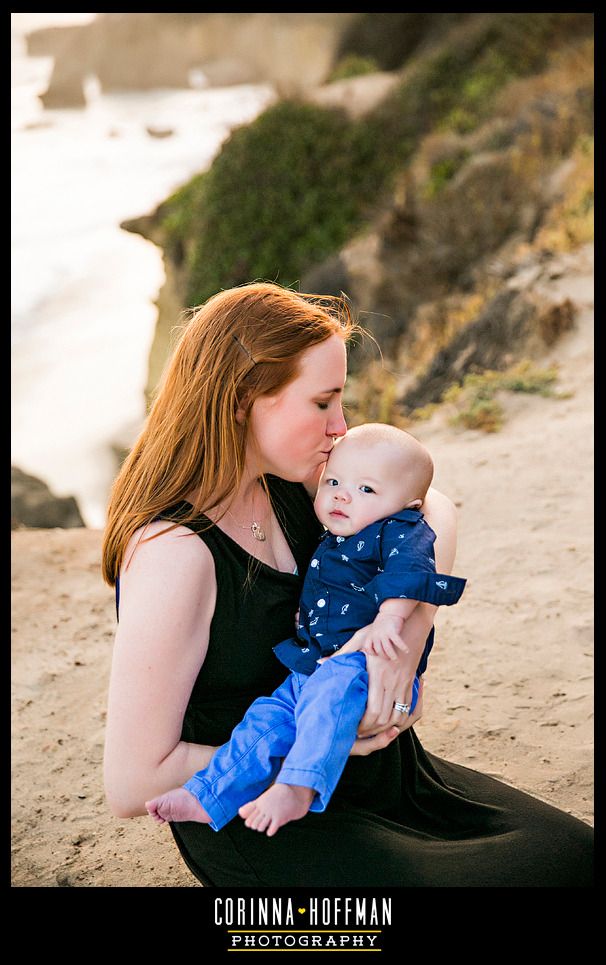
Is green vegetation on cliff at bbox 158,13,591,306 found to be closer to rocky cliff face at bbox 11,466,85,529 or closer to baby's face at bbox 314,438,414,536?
rocky cliff face at bbox 11,466,85,529

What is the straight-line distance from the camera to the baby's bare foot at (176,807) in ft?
6.01

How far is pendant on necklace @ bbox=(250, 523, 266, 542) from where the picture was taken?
212cm

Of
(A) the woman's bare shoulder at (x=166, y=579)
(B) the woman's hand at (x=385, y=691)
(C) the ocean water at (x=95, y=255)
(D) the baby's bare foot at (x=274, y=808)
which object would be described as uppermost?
(A) the woman's bare shoulder at (x=166, y=579)

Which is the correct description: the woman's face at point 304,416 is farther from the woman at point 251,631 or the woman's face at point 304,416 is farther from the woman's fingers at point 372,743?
the woman's fingers at point 372,743

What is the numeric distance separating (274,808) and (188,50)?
18.8 m

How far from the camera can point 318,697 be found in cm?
185

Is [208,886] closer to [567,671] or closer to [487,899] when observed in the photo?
[487,899]

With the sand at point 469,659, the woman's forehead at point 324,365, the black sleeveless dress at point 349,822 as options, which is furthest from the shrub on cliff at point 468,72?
the black sleeveless dress at point 349,822

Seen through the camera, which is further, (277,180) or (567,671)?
(277,180)

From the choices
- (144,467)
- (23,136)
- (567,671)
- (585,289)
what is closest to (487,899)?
(144,467)

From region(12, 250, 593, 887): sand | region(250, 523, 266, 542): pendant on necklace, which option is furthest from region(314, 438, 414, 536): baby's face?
region(12, 250, 593, 887): sand

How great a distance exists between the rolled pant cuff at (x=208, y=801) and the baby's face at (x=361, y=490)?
61 centimetres

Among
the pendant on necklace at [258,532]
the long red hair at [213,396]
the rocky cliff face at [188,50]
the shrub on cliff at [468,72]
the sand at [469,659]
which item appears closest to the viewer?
the long red hair at [213,396]

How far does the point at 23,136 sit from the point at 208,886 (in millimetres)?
12455
